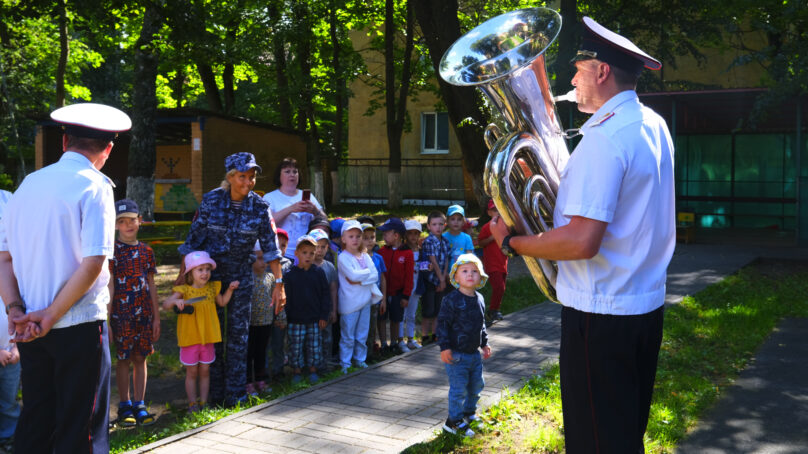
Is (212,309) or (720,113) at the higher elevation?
(720,113)

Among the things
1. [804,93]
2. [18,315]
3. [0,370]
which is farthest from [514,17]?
[804,93]

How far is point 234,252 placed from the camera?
19.2 ft

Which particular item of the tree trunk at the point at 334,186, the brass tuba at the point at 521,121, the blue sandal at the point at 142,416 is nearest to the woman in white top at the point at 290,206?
the blue sandal at the point at 142,416

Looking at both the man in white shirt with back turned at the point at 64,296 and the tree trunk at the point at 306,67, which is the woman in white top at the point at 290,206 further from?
the tree trunk at the point at 306,67

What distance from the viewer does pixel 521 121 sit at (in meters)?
3.23

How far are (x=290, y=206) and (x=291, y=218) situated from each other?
32 cm

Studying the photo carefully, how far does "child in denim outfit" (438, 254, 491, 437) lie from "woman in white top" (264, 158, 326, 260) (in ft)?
7.41

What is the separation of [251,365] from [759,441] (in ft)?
13.0

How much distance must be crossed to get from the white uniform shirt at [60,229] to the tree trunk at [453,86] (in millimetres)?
11290

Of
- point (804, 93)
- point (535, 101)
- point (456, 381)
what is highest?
point (804, 93)

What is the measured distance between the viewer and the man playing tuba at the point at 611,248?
269 centimetres

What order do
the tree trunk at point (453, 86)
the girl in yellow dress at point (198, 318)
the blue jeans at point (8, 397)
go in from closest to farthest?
the blue jeans at point (8, 397), the girl in yellow dress at point (198, 318), the tree trunk at point (453, 86)

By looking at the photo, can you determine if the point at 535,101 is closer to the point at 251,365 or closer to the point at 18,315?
the point at 18,315

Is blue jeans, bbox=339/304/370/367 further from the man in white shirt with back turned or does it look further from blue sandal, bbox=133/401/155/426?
the man in white shirt with back turned
